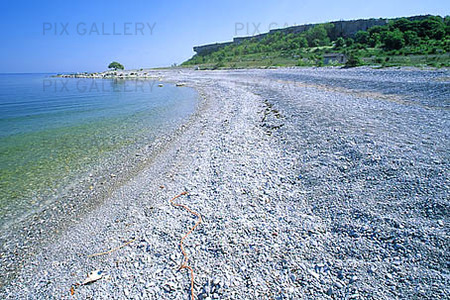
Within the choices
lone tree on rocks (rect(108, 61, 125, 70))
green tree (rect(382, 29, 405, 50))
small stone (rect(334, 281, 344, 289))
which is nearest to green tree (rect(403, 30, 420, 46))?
green tree (rect(382, 29, 405, 50))

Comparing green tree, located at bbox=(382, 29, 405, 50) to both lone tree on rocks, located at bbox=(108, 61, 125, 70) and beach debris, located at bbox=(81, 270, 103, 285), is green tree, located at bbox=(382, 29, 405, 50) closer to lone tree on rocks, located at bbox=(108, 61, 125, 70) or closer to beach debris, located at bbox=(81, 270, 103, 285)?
beach debris, located at bbox=(81, 270, 103, 285)

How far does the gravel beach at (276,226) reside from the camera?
322 cm

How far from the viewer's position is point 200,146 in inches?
372

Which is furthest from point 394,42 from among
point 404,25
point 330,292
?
point 330,292

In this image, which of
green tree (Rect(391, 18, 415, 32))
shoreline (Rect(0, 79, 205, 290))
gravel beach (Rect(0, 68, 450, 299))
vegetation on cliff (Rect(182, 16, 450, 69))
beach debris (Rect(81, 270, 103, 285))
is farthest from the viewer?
green tree (Rect(391, 18, 415, 32))

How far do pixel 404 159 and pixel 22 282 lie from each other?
28.2 ft

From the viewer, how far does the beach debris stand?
3701mm

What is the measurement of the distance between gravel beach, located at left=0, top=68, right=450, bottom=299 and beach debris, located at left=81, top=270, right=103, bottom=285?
7 cm

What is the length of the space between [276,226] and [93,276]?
3.38 m

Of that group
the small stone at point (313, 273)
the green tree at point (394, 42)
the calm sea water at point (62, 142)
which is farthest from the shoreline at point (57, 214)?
the green tree at point (394, 42)

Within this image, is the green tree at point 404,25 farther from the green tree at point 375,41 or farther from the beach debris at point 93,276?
the beach debris at point 93,276

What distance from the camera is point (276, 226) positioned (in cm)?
427

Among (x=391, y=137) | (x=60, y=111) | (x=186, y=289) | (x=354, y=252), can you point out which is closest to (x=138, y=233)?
(x=186, y=289)

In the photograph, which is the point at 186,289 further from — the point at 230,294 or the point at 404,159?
the point at 404,159
